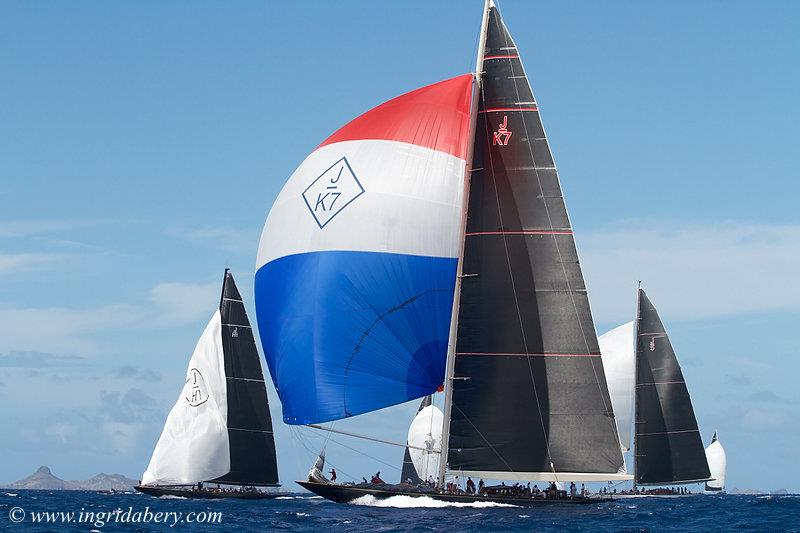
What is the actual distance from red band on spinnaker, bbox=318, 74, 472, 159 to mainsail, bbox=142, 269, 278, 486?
807 inches

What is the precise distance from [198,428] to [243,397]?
2771mm

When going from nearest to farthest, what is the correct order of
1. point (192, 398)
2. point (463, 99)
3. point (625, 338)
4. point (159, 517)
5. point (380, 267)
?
point (380, 267), point (463, 99), point (159, 517), point (192, 398), point (625, 338)

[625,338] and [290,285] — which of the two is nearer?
[290,285]

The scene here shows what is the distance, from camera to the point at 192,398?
189 ft

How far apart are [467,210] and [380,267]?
3.71 meters

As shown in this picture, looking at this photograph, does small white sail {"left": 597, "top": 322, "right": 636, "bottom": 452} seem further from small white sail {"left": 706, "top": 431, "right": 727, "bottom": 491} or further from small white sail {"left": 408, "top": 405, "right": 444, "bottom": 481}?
small white sail {"left": 706, "top": 431, "right": 727, "bottom": 491}

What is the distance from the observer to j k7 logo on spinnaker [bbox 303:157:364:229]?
3838cm

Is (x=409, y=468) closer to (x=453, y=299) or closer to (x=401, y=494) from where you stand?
(x=401, y=494)

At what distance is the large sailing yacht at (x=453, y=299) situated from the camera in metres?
37.9

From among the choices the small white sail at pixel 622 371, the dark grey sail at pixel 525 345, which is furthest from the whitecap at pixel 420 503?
the small white sail at pixel 622 371

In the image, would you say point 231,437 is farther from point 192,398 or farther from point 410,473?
point 410,473

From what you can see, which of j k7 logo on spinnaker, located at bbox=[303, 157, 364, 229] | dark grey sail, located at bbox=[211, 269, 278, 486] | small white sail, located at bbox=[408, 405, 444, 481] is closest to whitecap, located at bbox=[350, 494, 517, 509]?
j k7 logo on spinnaker, located at bbox=[303, 157, 364, 229]

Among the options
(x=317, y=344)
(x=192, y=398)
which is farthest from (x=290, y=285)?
(x=192, y=398)

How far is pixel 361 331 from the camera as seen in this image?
37.6 metres
